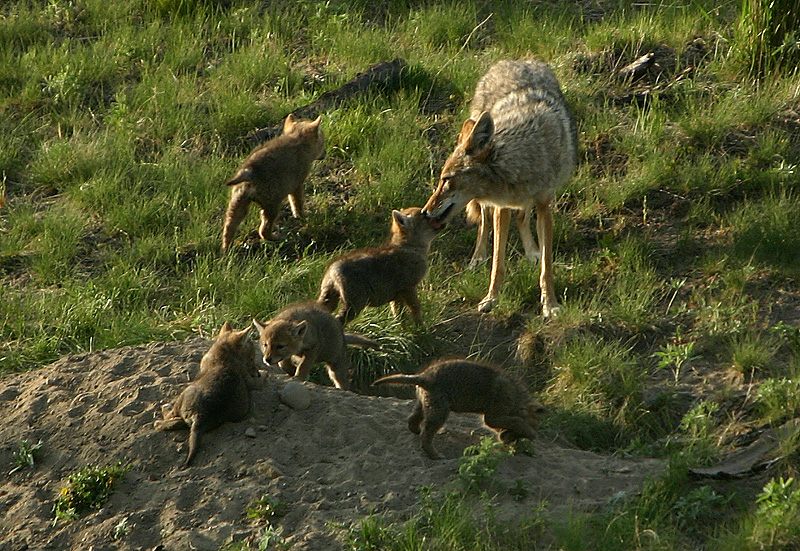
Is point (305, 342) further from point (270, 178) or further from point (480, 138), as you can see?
point (270, 178)

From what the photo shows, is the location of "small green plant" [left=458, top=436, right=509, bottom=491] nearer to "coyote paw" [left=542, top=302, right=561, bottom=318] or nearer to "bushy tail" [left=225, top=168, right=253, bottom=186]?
"coyote paw" [left=542, top=302, right=561, bottom=318]

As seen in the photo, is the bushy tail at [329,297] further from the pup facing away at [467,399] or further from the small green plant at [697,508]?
the small green plant at [697,508]

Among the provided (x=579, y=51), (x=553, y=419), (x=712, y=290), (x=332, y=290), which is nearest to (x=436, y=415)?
(x=553, y=419)

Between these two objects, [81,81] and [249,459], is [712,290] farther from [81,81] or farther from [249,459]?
[81,81]

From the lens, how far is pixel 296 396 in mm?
5891

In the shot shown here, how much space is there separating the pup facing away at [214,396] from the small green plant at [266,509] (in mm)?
546

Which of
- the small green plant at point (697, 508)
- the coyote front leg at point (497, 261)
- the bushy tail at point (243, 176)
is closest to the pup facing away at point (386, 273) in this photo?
the coyote front leg at point (497, 261)

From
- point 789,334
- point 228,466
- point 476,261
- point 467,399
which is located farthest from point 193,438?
point 789,334

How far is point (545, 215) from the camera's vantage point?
25.6 ft

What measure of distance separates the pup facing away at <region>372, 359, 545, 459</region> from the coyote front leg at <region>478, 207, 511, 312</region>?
2.10m

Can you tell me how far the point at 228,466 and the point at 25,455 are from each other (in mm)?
1189

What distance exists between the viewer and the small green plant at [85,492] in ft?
17.4

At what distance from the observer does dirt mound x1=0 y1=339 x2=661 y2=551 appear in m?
5.14

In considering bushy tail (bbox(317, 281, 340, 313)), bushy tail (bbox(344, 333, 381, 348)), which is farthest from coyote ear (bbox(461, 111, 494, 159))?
bushy tail (bbox(344, 333, 381, 348))
